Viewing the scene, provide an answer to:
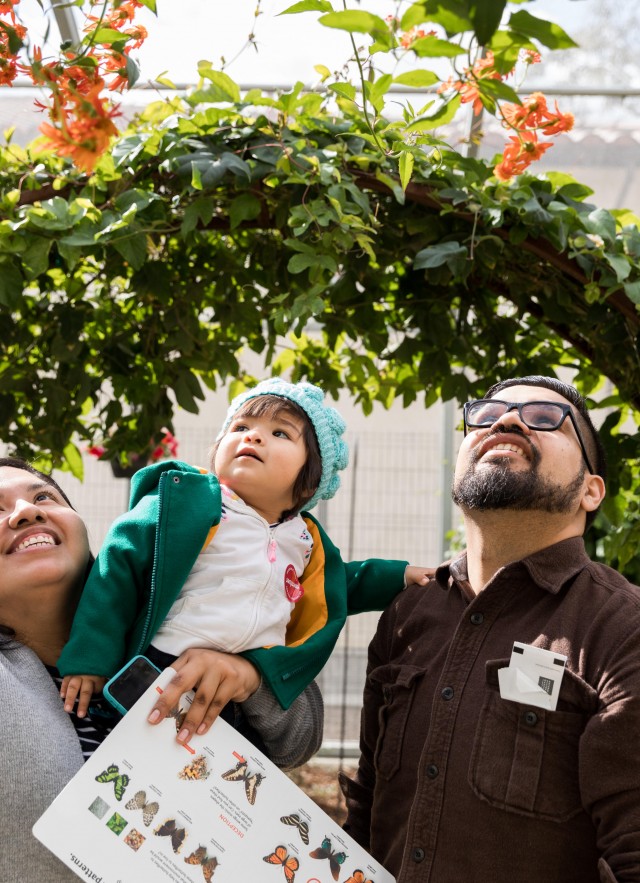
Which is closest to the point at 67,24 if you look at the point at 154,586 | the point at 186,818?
the point at 154,586

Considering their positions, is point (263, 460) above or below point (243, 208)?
below

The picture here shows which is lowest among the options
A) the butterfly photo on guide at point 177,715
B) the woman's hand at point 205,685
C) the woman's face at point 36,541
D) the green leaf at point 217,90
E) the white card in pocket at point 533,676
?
the butterfly photo on guide at point 177,715

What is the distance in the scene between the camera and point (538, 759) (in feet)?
4.19

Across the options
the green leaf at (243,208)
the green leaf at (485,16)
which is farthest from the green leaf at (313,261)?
the green leaf at (485,16)

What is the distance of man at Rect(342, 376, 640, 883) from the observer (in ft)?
4.11

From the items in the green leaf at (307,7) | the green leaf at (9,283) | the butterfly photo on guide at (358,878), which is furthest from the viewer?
the green leaf at (9,283)

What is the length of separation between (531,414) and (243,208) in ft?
2.56

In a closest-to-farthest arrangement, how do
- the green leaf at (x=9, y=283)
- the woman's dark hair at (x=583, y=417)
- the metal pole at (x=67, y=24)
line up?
1. the woman's dark hair at (x=583, y=417)
2. the green leaf at (x=9, y=283)
3. the metal pole at (x=67, y=24)

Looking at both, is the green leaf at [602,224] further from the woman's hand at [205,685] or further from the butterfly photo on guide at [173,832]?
the butterfly photo on guide at [173,832]

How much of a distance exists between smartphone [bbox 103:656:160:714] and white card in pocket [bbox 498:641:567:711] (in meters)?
0.51

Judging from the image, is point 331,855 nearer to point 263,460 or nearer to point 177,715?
point 177,715

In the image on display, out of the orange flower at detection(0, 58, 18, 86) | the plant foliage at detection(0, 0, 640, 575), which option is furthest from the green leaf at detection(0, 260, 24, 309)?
the orange flower at detection(0, 58, 18, 86)

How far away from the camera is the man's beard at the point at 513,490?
1.41m

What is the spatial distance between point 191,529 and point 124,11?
0.74 metres
